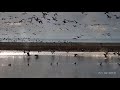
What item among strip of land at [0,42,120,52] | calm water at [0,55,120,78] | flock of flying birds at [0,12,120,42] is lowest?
calm water at [0,55,120,78]

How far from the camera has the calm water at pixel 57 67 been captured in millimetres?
1198

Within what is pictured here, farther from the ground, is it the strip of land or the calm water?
the strip of land

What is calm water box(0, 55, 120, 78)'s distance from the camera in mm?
1198

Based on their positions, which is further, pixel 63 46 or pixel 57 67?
pixel 63 46

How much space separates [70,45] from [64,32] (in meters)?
0.08

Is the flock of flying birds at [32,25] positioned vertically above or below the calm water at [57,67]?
above

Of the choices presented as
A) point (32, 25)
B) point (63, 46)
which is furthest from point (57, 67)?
point (32, 25)

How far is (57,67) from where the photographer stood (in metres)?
1.27

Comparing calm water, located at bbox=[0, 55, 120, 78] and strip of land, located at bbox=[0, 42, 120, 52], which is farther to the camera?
strip of land, located at bbox=[0, 42, 120, 52]

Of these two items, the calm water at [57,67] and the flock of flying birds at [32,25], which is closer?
the calm water at [57,67]

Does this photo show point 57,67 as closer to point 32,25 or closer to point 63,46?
point 63,46

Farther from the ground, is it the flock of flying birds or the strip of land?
the flock of flying birds
